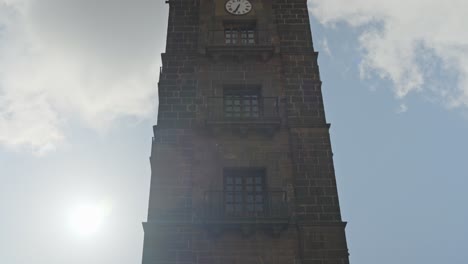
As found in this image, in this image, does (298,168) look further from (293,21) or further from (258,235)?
(293,21)

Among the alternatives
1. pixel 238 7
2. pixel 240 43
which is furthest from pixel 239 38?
pixel 238 7

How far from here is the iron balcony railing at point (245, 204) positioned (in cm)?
2188

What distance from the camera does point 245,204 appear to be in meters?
22.5

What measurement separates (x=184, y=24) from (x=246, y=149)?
29.8 feet

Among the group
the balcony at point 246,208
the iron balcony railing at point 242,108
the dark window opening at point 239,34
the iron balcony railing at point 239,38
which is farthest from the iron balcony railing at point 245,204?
the dark window opening at point 239,34

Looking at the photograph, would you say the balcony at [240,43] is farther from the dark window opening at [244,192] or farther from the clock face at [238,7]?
the dark window opening at [244,192]

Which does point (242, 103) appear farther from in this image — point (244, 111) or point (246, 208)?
point (246, 208)

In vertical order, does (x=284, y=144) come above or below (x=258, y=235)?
above

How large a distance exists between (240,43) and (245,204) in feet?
31.7

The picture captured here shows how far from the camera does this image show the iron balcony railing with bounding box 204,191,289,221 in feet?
71.8

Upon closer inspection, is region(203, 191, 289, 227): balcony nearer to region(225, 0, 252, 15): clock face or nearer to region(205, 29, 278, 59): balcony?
region(205, 29, 278, 59): balcony

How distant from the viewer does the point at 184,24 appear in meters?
29.1

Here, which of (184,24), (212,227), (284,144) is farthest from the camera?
(184,24)

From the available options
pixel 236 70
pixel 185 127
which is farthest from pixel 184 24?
pixel 185 127
